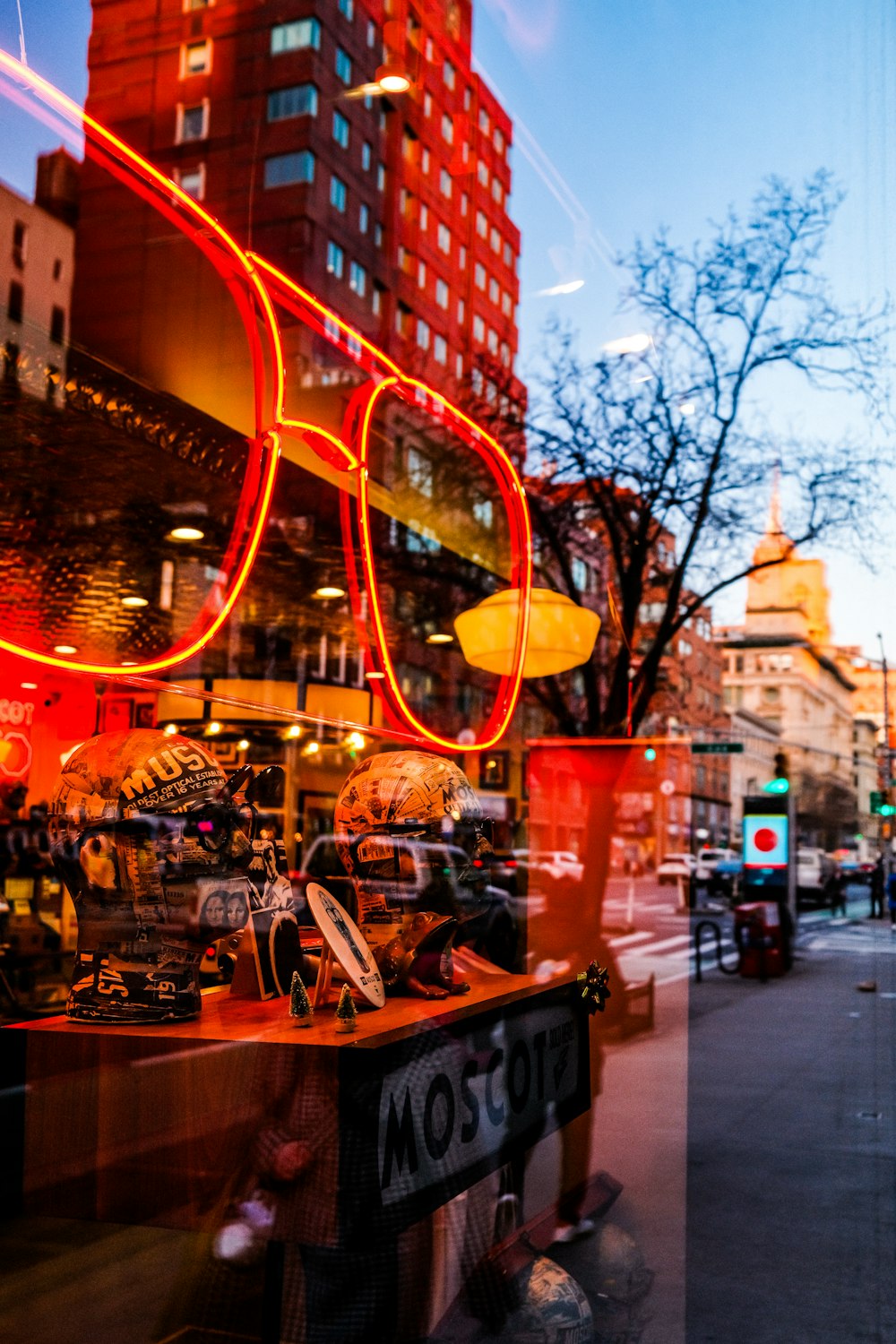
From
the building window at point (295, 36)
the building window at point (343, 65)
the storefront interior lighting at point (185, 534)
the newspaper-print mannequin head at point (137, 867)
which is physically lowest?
the newspaper-print mannequin head at point (137, 867)

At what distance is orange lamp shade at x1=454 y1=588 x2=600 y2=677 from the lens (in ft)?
14.7

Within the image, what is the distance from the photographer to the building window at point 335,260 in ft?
18.8

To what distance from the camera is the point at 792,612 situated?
21.3 ft

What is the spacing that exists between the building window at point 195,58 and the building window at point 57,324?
2.29m

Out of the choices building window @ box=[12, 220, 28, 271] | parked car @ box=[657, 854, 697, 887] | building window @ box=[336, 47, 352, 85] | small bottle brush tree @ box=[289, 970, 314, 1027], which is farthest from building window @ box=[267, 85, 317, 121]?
parked car @ box=[657, 854, 697, 887]

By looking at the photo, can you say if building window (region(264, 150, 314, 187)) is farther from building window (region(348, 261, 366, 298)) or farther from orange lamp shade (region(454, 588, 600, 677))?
orange lamp shade (region(454, 588, 600, 677))

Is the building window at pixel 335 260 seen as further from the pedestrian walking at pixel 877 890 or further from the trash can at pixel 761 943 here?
the pedestrian walking at pixel 877 890

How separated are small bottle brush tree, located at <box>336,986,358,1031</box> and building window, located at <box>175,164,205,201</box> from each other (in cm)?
322

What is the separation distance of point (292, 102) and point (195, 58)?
38 centimetres

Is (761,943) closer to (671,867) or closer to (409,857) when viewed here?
(671,867)

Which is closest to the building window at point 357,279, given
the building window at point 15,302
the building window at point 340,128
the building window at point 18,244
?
the building window at point 340,128

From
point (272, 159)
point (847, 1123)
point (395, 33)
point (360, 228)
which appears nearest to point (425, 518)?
point (360, 228)

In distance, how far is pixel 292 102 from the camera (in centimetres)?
417

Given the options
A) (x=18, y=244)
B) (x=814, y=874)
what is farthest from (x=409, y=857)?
(x=814, y=874)
